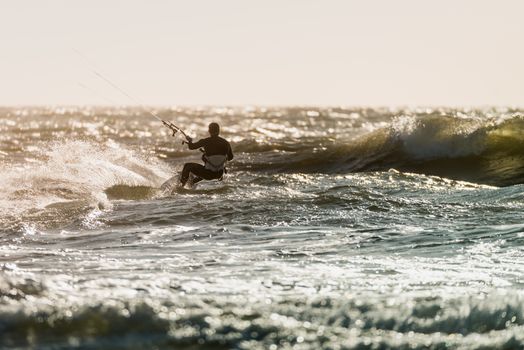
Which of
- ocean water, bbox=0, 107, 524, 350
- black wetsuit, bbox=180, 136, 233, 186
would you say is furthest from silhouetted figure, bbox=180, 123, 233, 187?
ocean water, bbox=0, 107, 524, 350

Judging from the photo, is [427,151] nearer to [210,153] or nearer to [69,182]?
[210,153]

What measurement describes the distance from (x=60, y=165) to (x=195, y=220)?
7.89m

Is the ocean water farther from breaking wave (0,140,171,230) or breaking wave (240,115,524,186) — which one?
breaking wave (240,115,524,186)

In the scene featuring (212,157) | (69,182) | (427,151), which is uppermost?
(427,151)

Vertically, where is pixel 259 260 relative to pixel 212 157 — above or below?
below

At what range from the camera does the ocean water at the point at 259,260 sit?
5.06 metres

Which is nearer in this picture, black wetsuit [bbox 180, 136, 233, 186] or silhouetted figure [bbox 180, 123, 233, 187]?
black wetsuit [bbox 180, 136, 233, 186]

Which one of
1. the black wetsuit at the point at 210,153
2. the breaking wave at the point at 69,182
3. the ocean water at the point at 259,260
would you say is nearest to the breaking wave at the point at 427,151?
the ocean water at the point at 259,260

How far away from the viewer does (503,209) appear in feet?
41.3

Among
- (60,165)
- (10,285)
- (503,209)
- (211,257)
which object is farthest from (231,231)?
(60,165)

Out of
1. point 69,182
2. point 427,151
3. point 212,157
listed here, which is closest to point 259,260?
point 69,182

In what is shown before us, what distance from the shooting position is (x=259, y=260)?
27.1 ft

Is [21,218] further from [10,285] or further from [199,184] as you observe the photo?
[10,285]

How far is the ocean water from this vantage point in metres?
5.06
